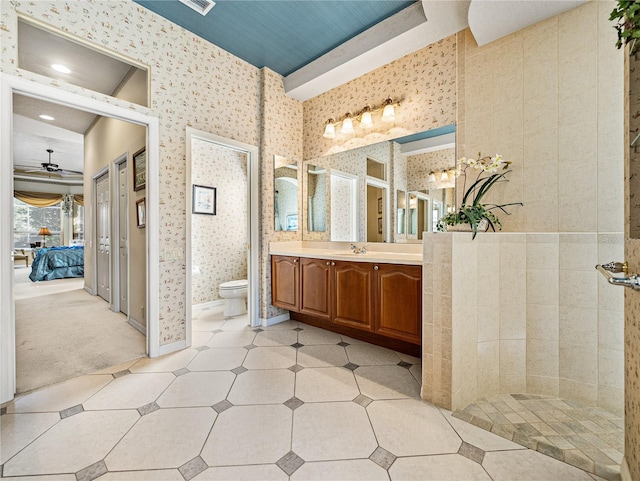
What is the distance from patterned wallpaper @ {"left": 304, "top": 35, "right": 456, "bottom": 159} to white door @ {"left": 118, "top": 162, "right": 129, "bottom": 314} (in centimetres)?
262

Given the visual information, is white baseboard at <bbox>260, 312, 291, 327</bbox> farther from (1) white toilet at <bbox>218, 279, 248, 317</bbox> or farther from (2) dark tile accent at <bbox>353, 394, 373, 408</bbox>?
(2) dark tile accent at <bbox>353, 394, 373, 408</bbox>

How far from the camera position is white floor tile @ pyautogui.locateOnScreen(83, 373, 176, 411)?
1.78 metres

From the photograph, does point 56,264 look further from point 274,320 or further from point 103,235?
point 274,320

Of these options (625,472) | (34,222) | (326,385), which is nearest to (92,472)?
(326,385)

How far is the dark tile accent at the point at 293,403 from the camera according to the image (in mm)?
1737

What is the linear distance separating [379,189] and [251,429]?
2.38m

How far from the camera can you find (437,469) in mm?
1275

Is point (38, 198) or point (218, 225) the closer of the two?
point (218, 225)

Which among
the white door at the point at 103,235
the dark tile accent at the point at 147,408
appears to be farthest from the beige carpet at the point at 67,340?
the dark tile accent at the point at 147,408

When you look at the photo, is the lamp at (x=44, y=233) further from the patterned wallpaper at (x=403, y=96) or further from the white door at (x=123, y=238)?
the patterned wallpaper at (x=403, y=96)

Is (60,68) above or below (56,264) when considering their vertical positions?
above

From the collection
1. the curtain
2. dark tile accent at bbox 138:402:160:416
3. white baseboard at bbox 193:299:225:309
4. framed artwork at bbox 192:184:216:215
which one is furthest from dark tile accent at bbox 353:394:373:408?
the curtain

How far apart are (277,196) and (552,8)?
2.77m

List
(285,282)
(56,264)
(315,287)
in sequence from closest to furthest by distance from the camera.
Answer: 1. (315,287)
2. (285,282)
3. (56,264)
